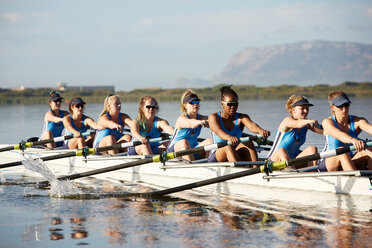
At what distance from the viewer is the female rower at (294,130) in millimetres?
8820

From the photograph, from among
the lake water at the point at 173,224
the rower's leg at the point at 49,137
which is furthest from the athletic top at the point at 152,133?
the rower's leg at the point at 49,137

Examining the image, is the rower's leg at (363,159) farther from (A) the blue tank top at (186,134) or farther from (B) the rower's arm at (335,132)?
(A) the blue tank top at (186,134)

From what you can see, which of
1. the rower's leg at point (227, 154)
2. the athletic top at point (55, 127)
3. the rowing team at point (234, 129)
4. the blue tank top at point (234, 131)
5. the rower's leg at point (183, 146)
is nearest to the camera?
the rowing team at point (234, 129)

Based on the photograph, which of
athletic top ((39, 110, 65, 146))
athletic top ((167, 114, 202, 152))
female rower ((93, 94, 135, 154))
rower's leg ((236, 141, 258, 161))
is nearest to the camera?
rower's leg ((236, 141, 258, 161))

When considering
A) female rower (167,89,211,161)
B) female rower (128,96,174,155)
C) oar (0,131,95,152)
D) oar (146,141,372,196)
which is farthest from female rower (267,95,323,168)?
oar (0,131,95,152)

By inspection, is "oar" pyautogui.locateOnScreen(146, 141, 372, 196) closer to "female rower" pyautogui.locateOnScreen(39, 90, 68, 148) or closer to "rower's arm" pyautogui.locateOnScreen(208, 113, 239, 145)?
"rower's arm" pyautogui.locateOnScreen(208, 113, 239, 145)

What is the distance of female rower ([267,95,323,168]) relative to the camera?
882cm

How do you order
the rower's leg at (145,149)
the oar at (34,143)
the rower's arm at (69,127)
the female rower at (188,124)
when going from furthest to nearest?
the oar at (34,143) → the rower's arm at (69,127) → the rower's leg at (145,149) → the female rower at (188,124)

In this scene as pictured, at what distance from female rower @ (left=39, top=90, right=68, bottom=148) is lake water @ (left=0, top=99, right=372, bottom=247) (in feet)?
17.4

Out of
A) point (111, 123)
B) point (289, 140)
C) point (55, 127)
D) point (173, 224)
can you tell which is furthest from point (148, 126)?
point (173, 224)

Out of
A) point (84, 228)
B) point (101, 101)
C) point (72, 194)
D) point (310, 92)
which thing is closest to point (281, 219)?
point (84, 228)

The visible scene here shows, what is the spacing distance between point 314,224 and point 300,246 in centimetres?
101

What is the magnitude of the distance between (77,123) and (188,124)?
387 cm

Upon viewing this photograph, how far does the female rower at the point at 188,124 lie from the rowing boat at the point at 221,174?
1.10ft
